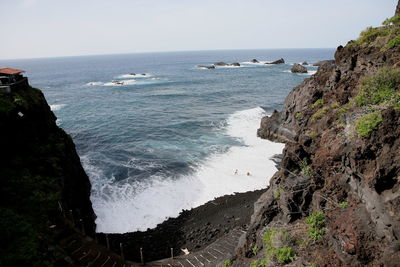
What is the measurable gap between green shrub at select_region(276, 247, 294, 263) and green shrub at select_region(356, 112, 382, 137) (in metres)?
6.29

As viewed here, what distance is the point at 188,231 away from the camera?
24625mm

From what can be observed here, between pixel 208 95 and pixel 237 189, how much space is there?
52.1m

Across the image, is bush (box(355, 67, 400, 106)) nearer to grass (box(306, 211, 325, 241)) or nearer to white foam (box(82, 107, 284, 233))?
grass (box(306, 211, 325, 241))

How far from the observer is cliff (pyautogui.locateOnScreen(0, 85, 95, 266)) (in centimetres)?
1602

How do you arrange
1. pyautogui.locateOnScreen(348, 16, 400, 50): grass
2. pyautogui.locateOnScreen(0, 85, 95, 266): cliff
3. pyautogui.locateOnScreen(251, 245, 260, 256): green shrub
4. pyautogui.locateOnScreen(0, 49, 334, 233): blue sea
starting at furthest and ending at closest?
pyautogui.locateOnScreen(0, 49, 334, 233): blue sea
pyautogui.locateOnScreen(348, 16, 400, 50): grass
pyautogui.locateOnScreen(0, 85, 95, 266): cliff
pyautogui.locateOnScreen(251, 245, 260, 256): green shrub

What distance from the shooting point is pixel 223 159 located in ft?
128

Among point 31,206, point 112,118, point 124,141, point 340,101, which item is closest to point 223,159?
point 124,141

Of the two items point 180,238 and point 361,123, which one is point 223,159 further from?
point 361,123

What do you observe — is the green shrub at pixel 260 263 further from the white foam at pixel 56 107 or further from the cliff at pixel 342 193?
the white foam at pixel 56 107

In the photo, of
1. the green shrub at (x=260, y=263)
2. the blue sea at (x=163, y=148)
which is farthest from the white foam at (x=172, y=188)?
the green shrub at (x=260, y=263)

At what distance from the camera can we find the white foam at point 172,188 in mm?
27078

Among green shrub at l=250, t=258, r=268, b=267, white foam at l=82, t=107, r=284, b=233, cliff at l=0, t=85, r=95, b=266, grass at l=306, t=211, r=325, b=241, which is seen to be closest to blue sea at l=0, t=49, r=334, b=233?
white foam at l=82, t=107, r=284, b=233

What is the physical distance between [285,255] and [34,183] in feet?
65.9

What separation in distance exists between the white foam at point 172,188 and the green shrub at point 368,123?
2128cm
